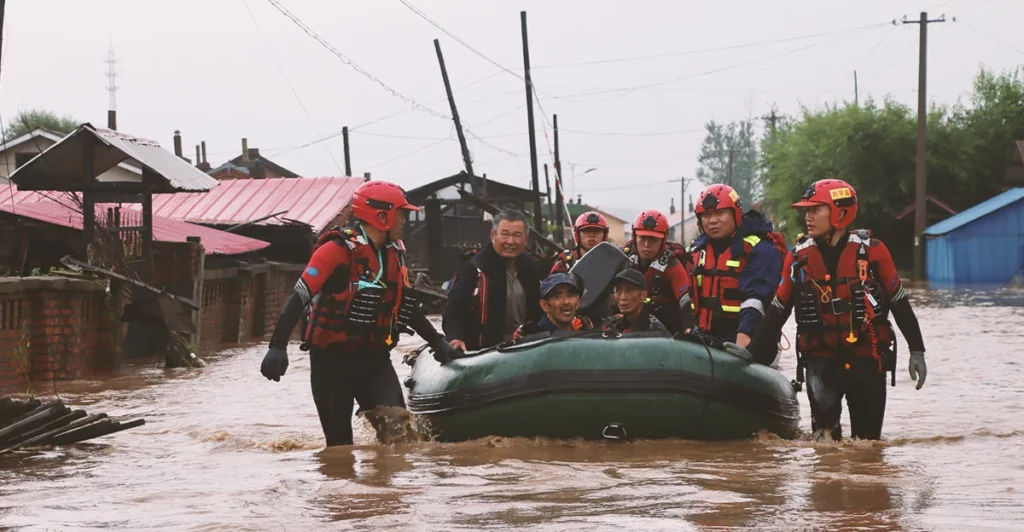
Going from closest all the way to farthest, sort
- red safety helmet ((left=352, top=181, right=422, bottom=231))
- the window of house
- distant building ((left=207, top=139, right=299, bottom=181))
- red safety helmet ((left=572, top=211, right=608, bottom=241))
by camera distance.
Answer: red safety helmet ((left=352, top=181, right=422, bottom=231)), red safety helmet ((left=572, top=211, right=608, bottom=241)), the window of house, distant building ((left=207, top=139, right=299, bottom=181))

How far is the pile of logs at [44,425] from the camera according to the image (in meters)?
8.31

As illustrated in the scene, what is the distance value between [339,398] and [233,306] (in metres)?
15.5

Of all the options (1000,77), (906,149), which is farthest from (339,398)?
(1000,77)

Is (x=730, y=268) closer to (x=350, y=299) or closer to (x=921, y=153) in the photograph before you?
(x=350, y=299)

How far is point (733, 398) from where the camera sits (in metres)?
8.22

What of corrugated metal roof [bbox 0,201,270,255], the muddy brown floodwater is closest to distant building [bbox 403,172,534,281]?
corrugated metal roof [bbox 0,201,270,255]

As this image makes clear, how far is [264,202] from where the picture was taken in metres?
34.1

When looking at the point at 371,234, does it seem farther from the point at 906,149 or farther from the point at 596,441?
the point at 906,149

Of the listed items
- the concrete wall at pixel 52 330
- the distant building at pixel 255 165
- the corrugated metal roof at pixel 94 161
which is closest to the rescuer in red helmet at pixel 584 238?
the concrete wall at pixel 52 330

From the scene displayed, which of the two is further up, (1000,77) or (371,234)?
(1000,77)

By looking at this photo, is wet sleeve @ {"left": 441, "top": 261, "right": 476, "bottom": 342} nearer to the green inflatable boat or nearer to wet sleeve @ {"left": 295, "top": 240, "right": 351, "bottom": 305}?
the green inflatable boat

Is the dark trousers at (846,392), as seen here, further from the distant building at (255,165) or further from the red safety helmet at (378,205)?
the distant building at (255,165)

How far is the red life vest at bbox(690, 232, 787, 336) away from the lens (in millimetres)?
8516

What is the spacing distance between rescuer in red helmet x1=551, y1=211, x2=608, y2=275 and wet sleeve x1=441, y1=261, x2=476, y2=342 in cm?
74
